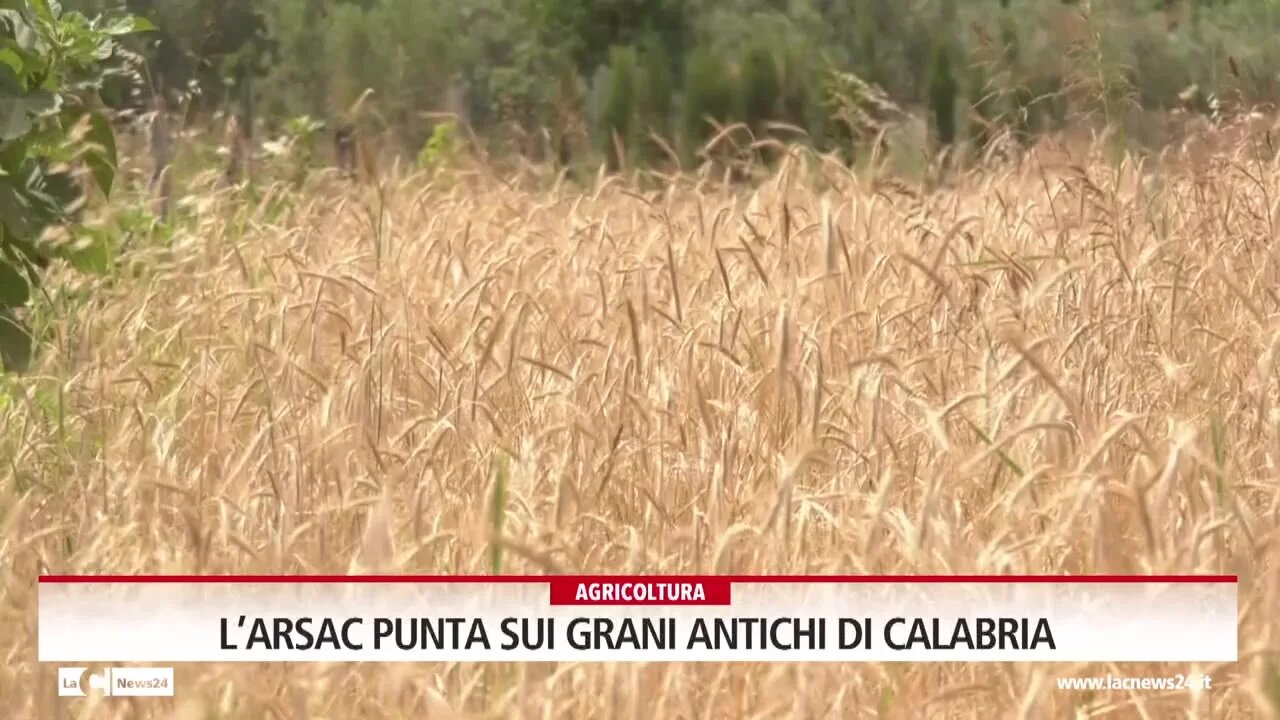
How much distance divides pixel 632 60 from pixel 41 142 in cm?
668

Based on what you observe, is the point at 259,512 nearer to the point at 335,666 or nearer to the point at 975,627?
the point at 335,666

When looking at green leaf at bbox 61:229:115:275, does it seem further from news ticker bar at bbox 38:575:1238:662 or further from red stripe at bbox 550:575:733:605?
red stripe at bbox 550:575:733:605

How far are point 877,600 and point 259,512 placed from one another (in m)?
0.92

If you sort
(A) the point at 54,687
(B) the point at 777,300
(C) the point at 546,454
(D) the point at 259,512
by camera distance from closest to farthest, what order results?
(A) the point at 54,687 < (D) the point at 259,512 < (C) the point at 546,454 < (B) the point at 777,300

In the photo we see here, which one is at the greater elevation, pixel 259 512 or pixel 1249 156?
pixel 1249 156

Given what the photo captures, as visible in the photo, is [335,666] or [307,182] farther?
[307,182]

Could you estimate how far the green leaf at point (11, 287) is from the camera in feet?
10.5

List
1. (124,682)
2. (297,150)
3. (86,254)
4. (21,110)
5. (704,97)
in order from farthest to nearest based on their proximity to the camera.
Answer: (704,97) → (297,150) → (86,254) → (21,110) → (124,682)

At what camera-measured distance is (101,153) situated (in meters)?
3.28

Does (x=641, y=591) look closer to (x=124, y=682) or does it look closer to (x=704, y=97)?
(x=124, y=682)

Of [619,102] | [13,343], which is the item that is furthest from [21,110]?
[619,102]

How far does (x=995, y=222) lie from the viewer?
187 inches

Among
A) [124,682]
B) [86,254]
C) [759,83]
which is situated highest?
[759,83]

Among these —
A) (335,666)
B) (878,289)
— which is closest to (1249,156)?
(878,289)
